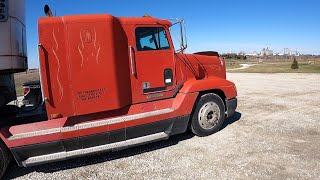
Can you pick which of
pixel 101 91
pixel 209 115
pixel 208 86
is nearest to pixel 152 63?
pixel 101 91

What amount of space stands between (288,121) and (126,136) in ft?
16.7

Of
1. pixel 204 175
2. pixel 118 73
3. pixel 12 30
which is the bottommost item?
pixel 204 175

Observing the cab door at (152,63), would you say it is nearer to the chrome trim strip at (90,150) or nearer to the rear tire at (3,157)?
the chrome trim strip at (90,150)

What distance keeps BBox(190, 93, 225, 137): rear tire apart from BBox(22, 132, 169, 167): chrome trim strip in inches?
41.2

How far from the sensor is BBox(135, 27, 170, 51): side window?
5891 mm

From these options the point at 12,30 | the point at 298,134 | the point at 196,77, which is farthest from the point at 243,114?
the point at 12,30

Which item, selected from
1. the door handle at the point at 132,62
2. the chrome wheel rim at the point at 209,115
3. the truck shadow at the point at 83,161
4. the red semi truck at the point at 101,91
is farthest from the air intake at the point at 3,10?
the chrome wheel rim at the point at 209,115

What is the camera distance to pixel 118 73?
541 cm

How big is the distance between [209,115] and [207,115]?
9 centimetres

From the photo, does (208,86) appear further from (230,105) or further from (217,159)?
(217,159)

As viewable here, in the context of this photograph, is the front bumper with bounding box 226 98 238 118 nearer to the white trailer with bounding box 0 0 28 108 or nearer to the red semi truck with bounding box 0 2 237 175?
the red semi truck with bounding box 0 2 237 175

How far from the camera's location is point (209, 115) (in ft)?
22.3

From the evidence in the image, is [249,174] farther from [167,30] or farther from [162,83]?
[167,30]

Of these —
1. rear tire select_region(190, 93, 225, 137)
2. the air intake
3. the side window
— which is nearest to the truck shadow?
rear tire select_region(190, 93, 225, 137)
